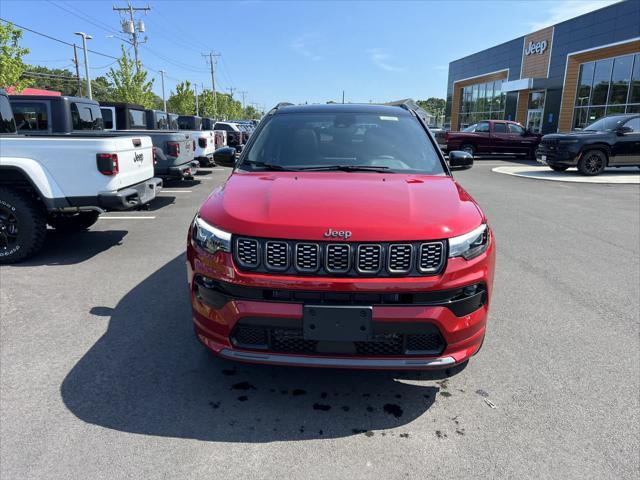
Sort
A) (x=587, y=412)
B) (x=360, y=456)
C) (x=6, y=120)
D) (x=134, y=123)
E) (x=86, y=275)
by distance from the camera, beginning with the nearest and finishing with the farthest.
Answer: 1. (x=360, y=456)
2. (x=587, y=412)
3. (x=86, y=275)
4. (x=6, y=120)
5. (x=134, y=123)

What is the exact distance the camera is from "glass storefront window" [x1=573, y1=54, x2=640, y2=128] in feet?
75.3

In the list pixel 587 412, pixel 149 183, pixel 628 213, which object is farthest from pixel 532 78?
pixel 587 412

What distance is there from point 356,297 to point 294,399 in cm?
86

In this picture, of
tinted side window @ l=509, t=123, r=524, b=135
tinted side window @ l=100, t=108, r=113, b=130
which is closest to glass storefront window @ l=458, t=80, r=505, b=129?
tinted side window @ l=509, t=123, r=524, b=135

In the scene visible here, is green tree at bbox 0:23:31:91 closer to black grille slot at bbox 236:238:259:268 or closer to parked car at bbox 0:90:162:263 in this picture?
parked car at bbox 0:90:162:263

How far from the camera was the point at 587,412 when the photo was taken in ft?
8.95

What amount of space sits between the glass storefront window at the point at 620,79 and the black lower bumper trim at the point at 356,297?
2662cm

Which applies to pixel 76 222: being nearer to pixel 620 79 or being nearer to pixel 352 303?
pixel 352 303

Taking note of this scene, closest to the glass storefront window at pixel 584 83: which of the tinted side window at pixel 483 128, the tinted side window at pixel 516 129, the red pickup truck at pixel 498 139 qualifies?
the red pickup truck at pixel 498 139

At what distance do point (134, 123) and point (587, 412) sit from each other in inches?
545

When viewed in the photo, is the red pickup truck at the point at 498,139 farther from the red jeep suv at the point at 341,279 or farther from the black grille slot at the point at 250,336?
the black grille slot at the point at 250,336

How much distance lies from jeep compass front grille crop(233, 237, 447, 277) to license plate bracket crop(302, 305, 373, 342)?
190 millimetres

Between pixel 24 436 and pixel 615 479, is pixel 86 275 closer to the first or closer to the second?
pixel 24 436

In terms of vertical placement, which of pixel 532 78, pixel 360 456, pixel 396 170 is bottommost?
pixel 360 456
